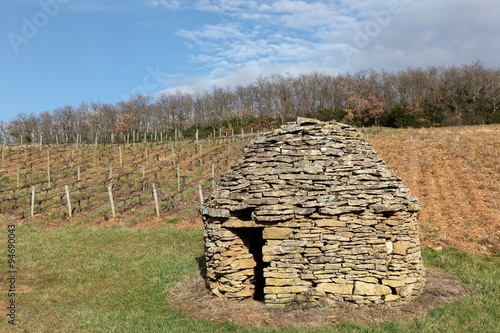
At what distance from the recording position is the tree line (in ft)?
154

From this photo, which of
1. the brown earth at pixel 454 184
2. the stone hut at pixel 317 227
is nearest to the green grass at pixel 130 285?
the stone hut at pixel 317 227

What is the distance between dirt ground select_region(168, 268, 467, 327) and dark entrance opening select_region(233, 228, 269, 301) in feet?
2.03

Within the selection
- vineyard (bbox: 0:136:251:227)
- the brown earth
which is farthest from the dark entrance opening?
vineyard (bbox: 0:136:251:227)

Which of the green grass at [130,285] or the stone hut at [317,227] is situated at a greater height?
the stone hut at [317,227]

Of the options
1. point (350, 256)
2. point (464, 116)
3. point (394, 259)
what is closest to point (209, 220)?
point (350, 256)

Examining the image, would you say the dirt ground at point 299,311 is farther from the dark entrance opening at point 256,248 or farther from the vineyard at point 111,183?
the vineyard at point 111,183

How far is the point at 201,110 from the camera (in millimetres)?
63625

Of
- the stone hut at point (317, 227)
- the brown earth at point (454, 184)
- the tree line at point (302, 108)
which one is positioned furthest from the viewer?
the tree line at point (302, 108)

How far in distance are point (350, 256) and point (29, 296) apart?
753cm

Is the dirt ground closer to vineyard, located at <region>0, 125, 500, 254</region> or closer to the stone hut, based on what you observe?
the stone hut

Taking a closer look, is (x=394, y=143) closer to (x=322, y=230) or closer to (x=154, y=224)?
(x=154, y=224)

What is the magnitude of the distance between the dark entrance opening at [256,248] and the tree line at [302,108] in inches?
1325

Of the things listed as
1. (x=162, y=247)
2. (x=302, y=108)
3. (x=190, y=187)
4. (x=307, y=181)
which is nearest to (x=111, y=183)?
(x=190, y=187)

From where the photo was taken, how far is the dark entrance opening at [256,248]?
7.72 meters
